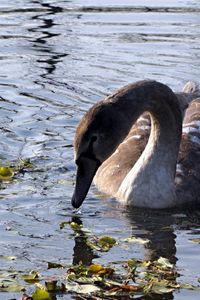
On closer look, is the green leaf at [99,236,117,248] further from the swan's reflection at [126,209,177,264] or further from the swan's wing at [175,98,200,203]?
the swan's wing at [175,98,200,203]

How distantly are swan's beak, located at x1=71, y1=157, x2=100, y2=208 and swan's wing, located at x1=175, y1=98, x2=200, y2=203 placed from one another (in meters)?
1.27

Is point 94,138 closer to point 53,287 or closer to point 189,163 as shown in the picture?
point 189,163

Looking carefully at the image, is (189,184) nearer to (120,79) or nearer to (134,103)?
(134,103)

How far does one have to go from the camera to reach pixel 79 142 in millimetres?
10023

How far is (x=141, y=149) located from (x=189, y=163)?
0.59 meters

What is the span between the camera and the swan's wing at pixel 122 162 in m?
11.6

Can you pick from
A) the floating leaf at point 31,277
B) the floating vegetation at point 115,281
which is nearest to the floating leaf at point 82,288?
the floating vegetation at point 115,281

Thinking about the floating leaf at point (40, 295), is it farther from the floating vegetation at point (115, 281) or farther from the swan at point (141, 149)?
the swan at point (141, 149)

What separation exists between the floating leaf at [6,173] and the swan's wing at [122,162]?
924mm

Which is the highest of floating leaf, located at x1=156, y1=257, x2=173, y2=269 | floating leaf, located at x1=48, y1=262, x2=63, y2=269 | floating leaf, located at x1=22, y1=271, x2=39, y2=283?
floating leaf, located at x1=22, y1=271, x2=39, y2=283

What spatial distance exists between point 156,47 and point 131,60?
104 centimetres

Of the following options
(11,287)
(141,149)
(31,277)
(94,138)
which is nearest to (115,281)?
(31,277)

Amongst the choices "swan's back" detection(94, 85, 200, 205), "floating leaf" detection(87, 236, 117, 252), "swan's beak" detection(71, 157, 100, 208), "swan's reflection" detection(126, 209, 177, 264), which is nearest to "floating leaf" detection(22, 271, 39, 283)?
"floating leaf" detection(87, 236, 117, 252)

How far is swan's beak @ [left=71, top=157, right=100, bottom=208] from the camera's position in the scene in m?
10.2
